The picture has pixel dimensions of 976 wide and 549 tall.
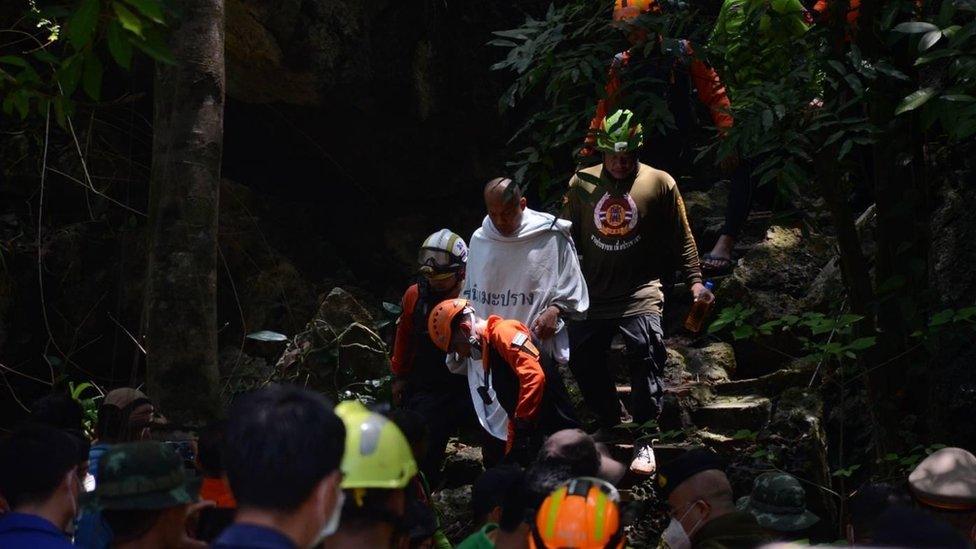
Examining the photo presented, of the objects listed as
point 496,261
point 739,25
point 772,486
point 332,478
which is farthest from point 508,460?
point 332,478

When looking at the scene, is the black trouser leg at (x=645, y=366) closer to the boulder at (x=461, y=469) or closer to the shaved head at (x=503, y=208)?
the shaved head at (x=503, y=208)

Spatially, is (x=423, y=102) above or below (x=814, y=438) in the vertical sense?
above

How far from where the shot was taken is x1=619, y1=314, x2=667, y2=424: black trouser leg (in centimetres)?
685

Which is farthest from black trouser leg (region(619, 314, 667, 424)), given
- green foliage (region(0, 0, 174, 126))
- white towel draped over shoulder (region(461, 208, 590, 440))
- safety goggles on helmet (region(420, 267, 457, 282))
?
green foliage (region(0, 0, 174, 126))

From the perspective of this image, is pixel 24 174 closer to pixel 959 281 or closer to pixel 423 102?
pixel 423 102

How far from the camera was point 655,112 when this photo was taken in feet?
18.3

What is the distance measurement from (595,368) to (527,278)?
0.71 metres

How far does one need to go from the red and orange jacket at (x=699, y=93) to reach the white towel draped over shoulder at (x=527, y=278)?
0.78 meters

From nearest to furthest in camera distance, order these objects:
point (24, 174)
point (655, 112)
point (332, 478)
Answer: point (332, 478) → point (655, 112) → point (24, 174)

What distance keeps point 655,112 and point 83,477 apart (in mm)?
3123

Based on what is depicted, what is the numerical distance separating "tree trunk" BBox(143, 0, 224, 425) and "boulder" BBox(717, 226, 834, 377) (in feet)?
12.2

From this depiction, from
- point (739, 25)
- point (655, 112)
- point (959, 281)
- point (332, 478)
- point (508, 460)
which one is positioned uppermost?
point (739, 25)

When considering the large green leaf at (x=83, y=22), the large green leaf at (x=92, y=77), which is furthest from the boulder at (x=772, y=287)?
Result: the large green leaf at (x=83, y=22)

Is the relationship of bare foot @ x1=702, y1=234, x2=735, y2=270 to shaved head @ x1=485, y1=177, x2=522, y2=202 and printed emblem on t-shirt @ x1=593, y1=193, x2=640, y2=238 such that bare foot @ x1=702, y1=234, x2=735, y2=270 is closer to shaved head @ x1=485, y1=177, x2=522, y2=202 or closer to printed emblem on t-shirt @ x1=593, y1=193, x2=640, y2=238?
printed emblem on t-shirt @ x1=593, y1=193, x2=640, y2=238
